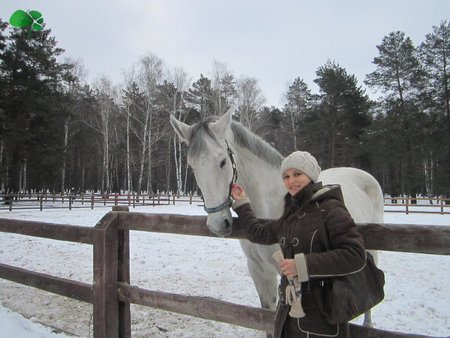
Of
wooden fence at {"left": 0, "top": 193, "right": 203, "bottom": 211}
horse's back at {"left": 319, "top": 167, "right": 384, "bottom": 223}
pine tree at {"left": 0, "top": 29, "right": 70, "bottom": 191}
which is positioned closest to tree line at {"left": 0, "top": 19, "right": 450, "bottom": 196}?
pine tree at {"left": 0, "top": 29, "right": 70, "bottom": 191}

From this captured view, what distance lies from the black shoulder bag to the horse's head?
0.83 m

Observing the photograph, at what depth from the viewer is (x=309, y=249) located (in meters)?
1.65

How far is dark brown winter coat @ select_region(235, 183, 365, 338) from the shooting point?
150 centimetres

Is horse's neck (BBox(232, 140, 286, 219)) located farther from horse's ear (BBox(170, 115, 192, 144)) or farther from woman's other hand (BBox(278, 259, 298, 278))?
woman's other hand (BBox(278, 259, 298, 278))

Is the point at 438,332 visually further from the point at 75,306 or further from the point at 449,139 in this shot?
the point at 449,139

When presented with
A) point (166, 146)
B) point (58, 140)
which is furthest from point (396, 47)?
point (58, 140)

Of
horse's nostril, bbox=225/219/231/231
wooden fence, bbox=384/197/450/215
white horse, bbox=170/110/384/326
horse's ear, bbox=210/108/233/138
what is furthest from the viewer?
wooden fence, bbox=384/197/450/215

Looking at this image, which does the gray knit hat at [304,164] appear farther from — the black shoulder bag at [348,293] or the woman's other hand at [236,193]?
the woman's other hand at [236,193]

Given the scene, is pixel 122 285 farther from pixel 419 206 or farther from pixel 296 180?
pixel 419 206

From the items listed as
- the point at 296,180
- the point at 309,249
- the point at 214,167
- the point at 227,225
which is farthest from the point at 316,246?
the point at 214,167

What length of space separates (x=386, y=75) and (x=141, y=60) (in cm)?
2395

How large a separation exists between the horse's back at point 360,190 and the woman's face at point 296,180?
2200mm

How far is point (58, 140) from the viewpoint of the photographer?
29.1 meters

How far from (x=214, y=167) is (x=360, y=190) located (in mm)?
Answer: 3131
